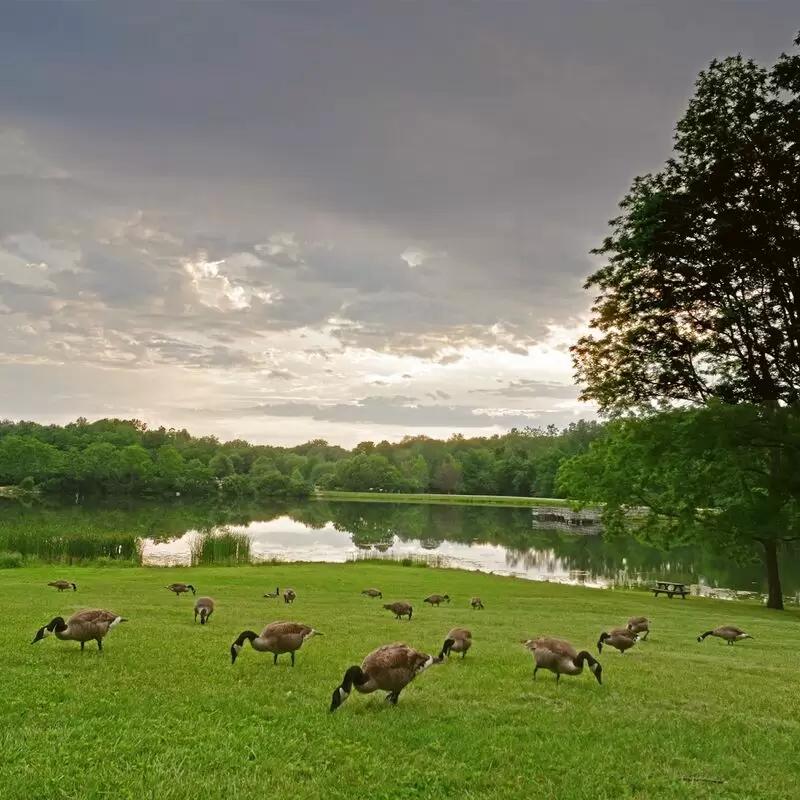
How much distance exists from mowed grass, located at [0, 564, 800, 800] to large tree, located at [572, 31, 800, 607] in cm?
1636

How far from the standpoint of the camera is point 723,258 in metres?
27.5

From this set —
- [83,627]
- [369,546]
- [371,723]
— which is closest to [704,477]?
[371,723]

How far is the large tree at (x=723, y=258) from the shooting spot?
2559cm

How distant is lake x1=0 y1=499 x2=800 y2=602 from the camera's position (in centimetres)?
4531

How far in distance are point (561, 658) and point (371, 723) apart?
444cm

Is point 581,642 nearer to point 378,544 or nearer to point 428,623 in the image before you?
point 428,623

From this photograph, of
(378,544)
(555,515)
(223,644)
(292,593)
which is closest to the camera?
(223,644)

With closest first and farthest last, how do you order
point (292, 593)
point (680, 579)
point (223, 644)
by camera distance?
point (223, 644)
point (292, 593)
point (680, 579)

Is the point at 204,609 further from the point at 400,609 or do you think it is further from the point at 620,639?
the point at 620,639

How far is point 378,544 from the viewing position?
6794cm

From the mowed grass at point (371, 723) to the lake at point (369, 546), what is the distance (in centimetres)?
3027

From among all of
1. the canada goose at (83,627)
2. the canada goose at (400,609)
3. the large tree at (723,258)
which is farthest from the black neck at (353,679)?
the large tree at (723,258)

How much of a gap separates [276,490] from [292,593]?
14022cm

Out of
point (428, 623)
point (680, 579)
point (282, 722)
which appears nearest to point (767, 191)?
point (428, 623)
